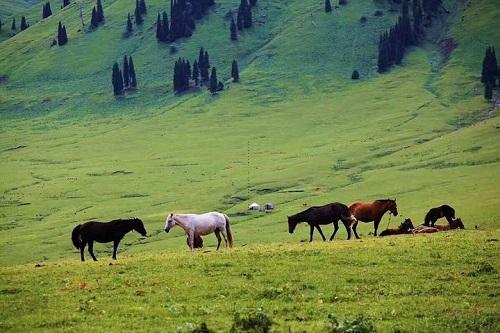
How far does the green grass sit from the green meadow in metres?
0.10

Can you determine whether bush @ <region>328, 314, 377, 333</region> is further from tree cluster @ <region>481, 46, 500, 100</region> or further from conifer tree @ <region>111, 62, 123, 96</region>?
conifer tree @ <region>111, 62, 123, 96</region>

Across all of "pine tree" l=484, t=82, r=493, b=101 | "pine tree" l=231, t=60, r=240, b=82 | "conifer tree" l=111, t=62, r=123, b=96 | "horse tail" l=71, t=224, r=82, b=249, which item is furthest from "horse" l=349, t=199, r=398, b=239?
"conifer tree" l=111, t=62, r=123, b=96

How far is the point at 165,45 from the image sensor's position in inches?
7825

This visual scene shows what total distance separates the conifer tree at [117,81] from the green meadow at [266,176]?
520 centimetres

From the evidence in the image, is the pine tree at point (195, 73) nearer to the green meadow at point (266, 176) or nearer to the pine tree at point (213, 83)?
the green meadow at point (266, 176)

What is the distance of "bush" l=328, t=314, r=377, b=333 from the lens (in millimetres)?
17219

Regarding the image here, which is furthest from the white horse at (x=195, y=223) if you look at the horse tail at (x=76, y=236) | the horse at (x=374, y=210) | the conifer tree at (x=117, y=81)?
the conifer tree at (x=117, y=81)

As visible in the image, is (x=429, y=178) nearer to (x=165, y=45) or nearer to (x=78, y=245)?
(x=78, y=245)

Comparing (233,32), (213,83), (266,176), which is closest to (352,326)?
(266,176)

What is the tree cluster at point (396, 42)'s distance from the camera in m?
167

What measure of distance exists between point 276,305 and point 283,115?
402 feet

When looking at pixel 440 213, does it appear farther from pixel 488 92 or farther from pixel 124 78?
pixel 124 78

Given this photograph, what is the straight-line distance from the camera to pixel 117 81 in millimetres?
178750

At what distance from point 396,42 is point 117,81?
65.3 metres
